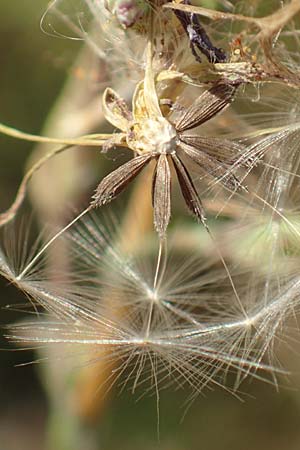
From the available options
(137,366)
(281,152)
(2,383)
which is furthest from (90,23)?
(2,383)

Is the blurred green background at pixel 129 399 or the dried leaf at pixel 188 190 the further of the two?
the blurred green background at pixel 129 399

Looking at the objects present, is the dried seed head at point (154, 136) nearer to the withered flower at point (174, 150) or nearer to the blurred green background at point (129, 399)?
the withered flower at point (174, 150)

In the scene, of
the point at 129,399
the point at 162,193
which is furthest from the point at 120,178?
the point at 129,399

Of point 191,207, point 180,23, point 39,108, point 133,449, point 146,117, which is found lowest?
point 133,449

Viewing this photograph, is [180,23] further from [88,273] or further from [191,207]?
[88,273]

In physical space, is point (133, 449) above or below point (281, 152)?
below

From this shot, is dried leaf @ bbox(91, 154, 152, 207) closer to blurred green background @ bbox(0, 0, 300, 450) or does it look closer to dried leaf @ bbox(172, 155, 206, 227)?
dried leaf @ bbox(172, 155, 206, 227)

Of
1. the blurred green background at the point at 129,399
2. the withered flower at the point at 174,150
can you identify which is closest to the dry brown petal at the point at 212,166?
the withered flower at the point at 174,150

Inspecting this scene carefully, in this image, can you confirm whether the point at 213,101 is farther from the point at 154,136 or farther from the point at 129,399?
the point at 129,399
